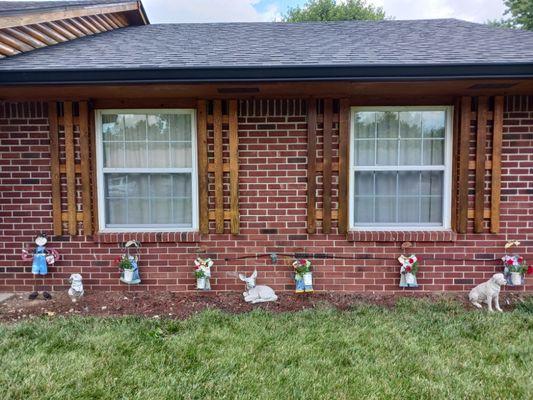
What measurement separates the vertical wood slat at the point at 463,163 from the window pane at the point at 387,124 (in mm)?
690

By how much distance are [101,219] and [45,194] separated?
0.67 meters

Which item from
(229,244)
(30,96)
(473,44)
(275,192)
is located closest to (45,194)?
(30,96)

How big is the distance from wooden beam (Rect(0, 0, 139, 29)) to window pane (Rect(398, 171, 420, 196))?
4.52m

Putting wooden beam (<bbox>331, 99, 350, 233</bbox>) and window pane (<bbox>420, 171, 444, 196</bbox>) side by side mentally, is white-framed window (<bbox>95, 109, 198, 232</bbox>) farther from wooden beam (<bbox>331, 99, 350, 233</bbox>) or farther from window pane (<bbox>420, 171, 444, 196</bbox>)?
window pane (<bbox>420, 171, 444, 196</bbox>)

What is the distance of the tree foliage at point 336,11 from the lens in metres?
20.7

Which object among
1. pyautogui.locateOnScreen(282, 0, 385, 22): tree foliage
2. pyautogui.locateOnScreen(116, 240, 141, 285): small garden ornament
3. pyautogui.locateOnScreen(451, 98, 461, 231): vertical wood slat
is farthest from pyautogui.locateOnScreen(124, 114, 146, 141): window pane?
pyautogui.locateOnScreen(282, 0, 385, 22): tree foliage

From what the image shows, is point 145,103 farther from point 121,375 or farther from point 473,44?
point 473,44

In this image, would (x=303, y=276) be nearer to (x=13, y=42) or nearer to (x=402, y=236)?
(x=402, y=236)

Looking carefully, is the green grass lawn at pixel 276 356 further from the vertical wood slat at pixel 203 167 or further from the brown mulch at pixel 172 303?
the vertical wood slat at pixel 203 167

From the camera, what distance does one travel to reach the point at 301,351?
2.91m

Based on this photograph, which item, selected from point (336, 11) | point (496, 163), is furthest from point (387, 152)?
point (336, 11)

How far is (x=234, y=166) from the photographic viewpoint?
424 centimetres

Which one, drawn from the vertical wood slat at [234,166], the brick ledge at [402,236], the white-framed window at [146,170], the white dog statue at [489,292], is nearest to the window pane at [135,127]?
the white-framed window at [146,170]

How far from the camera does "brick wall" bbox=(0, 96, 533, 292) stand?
4.26m
